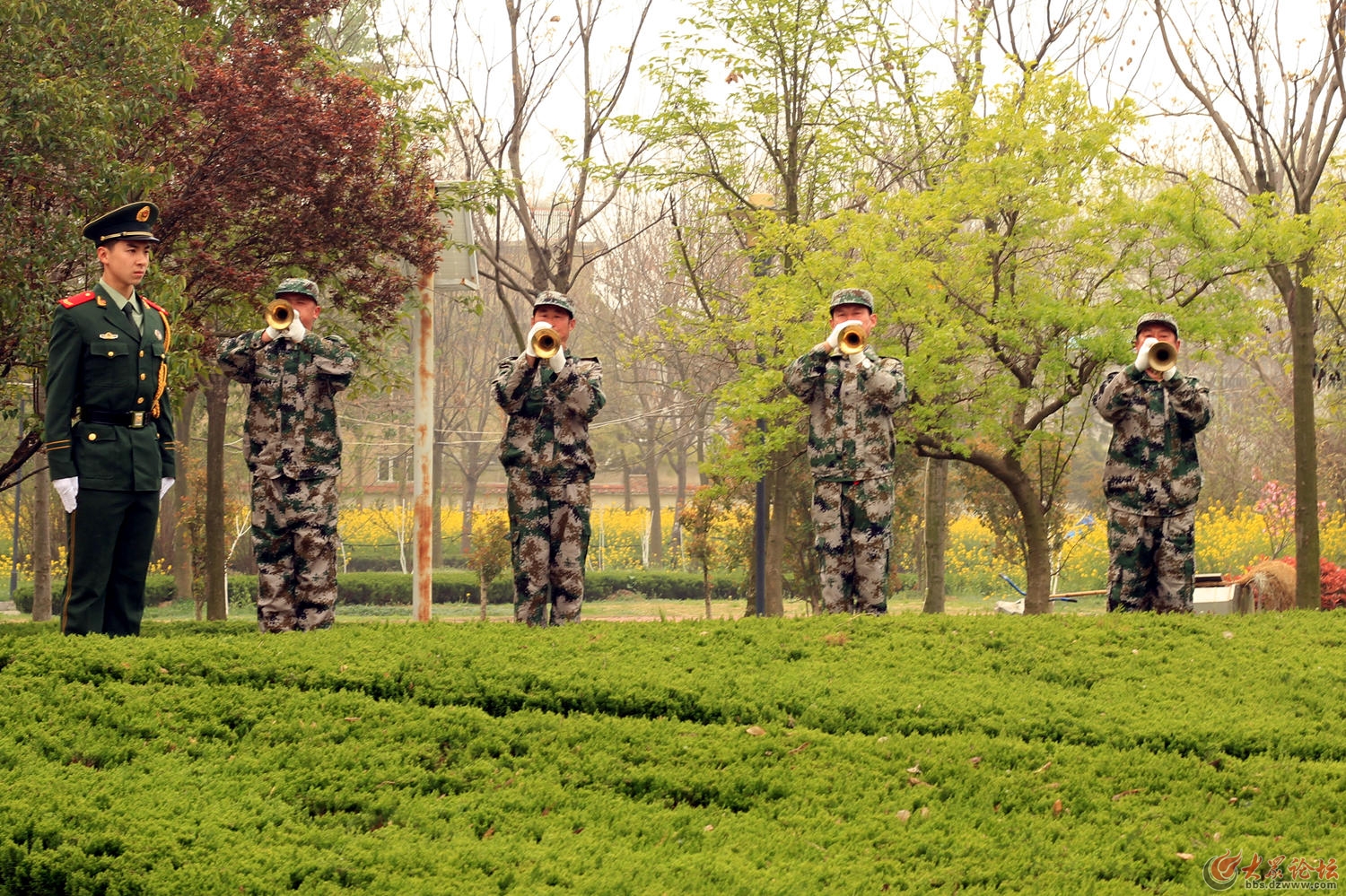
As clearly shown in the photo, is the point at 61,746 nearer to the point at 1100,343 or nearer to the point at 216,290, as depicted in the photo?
the point at 216,290

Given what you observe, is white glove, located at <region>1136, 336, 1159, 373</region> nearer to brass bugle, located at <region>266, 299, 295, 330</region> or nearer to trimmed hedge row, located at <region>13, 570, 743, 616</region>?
brass bugle, located at <region>266, 299, 295, 330</region>

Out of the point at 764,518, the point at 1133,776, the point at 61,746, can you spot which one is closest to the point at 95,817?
the point at 61,746

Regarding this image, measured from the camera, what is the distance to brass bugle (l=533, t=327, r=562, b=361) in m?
7.43

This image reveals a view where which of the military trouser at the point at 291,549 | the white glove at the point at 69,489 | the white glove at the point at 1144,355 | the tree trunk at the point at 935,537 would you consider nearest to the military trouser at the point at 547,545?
the military trouser at the point at 291,549

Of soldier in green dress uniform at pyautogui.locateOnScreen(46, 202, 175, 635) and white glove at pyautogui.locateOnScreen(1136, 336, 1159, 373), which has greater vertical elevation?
white glove at pyautogui.locateOnScreen(1136, 336, 1159, 373)

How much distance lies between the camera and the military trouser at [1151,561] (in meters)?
8.08

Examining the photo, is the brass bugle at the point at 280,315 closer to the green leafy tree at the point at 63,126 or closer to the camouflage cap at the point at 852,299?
the green leafy tree at the point at 63,126

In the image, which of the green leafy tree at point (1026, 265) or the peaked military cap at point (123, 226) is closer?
the peaked military cap at point (123, 226)

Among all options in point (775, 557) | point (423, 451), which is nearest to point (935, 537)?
point (775, 557)

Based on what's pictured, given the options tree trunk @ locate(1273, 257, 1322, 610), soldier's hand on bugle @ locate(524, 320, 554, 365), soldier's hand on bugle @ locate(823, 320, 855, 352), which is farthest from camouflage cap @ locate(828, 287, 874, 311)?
tree trunk @ locate(1273, 257, 1322, 610)

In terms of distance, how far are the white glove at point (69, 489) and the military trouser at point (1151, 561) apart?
617cm

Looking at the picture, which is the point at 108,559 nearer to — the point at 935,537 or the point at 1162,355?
the point at 1162,355

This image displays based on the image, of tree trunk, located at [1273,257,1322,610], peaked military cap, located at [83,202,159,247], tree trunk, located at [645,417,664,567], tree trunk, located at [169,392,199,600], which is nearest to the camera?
peaked military cap, located at [83,202,159,247]

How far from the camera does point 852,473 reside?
784cm
